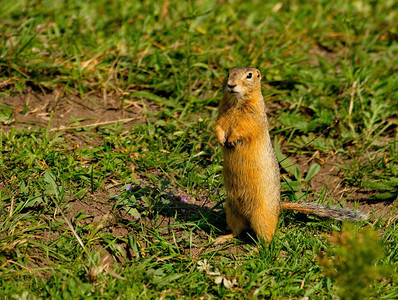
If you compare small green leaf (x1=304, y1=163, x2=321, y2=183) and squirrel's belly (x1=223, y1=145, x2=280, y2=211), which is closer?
squirrel's belly (x1=223, y1=145, x2=280, y2=211)

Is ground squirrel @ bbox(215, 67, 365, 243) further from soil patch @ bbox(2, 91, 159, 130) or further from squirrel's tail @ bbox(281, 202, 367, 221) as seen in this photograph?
soil patch @ bbox(2, 91, 159, 130)

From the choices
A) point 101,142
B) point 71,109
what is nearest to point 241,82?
point 101,142

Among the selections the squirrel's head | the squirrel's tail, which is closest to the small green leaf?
the squirrel's tail

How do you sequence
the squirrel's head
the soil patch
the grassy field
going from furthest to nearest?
1. the soil patch
2. the squirrel's head
3. the grassy field

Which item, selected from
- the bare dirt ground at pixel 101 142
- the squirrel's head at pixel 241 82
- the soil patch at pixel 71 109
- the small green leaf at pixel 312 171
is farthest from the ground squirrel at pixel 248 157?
the soil patch at pixel 71 109

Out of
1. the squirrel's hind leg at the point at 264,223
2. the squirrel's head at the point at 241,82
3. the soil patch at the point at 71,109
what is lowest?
the squirrel's hind leg at the point at 264,223

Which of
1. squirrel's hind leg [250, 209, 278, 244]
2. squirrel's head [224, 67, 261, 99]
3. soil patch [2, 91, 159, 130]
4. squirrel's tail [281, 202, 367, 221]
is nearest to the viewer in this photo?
squirrel's head [224, 67, 261, 99]

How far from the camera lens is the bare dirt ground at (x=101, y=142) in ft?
12.7

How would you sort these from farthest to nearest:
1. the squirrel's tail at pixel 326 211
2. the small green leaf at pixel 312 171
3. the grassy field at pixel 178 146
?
the small green leaf at pixel 312 171
the squirrel's tail at pixel 326 211
the grassy field at pixel 178 146

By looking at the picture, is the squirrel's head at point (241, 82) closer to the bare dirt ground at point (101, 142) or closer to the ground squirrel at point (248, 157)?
the ground squirrel at point (248, 157)

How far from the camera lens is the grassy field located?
3314mm

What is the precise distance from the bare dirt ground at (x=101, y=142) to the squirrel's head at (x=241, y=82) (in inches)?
39.0

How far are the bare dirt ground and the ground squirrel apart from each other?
0.30m

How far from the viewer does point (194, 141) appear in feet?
15.6
